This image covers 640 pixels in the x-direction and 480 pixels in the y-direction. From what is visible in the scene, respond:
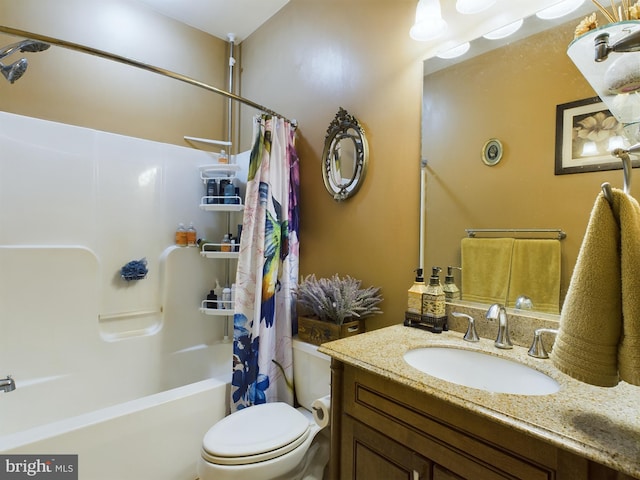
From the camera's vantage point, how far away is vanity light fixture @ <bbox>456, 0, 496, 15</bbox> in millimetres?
1209

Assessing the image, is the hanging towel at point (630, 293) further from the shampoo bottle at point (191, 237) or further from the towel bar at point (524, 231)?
the shampoo bottle at point (191, 237)

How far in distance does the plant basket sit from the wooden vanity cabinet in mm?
482

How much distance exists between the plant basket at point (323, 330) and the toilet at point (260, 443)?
0.10 meters

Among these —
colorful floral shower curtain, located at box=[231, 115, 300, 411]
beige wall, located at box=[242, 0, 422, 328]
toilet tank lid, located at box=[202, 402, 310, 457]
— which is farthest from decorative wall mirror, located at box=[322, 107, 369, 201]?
toilet tank lid, located at box=[202, 402, 310, 457]

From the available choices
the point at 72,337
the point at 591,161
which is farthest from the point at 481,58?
the point at 72,337

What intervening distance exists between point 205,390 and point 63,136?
1734mm

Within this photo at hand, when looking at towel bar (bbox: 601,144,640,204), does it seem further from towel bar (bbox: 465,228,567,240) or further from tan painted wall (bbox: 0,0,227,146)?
tan painted wall (bbox: 0,0,227,146)

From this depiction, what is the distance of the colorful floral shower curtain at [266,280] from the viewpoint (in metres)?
1.72

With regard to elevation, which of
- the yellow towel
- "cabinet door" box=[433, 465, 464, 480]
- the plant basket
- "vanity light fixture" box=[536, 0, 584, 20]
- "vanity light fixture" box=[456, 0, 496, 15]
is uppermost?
"vanity light fixture" box=[456, 0, 496, 15]

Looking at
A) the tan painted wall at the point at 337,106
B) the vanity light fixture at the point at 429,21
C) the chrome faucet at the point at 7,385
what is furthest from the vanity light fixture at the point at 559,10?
the chrome faucet at the point at 7,385

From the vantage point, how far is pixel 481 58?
129 cm

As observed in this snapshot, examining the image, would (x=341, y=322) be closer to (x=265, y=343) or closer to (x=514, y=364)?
(x=265, y=343)

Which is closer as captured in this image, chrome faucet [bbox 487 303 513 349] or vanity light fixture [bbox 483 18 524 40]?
chrome faucet [bbox 487 303 513 349]

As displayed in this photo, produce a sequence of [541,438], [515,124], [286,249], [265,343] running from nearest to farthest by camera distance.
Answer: [541,438] < [515,124] < [265,343] < [286,249]
